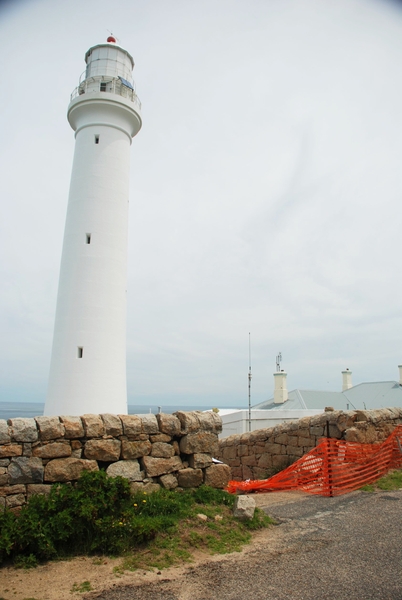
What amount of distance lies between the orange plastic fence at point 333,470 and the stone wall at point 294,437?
358mm

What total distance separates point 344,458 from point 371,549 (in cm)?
418

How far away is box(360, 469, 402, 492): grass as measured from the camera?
8.84 m

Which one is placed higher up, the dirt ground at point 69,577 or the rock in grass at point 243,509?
the rock in grass at point 243,509

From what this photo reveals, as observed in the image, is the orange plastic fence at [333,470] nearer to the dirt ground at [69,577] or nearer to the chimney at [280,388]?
the dirt ground at [69,577]

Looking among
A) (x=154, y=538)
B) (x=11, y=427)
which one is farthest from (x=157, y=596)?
(x=11, y=427)

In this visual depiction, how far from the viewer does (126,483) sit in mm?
5914

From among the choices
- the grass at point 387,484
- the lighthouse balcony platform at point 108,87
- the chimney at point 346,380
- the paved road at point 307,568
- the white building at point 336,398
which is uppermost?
the lighthouse balcony platform at point 108,87

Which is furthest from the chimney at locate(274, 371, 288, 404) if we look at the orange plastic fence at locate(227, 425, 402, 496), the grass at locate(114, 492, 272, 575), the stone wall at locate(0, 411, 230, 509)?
the grass at locate(114, 492, 272, 575)

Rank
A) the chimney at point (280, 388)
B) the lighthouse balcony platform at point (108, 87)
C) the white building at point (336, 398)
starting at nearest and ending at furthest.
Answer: the lighthouse balcony platform at point (108, 87)
the white building at point (336, 398)
the chimney at point (280, 388)

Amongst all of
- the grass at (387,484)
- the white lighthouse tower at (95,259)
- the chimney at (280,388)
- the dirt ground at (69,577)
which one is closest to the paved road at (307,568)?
the dirt ground at (69,577)

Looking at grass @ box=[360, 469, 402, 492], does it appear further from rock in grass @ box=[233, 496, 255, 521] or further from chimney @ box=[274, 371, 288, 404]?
chimney @ box=[274, 371, 288, 404]

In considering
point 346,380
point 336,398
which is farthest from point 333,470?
point 346,380

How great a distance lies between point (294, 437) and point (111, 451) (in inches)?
258

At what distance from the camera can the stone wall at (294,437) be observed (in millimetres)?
10484
